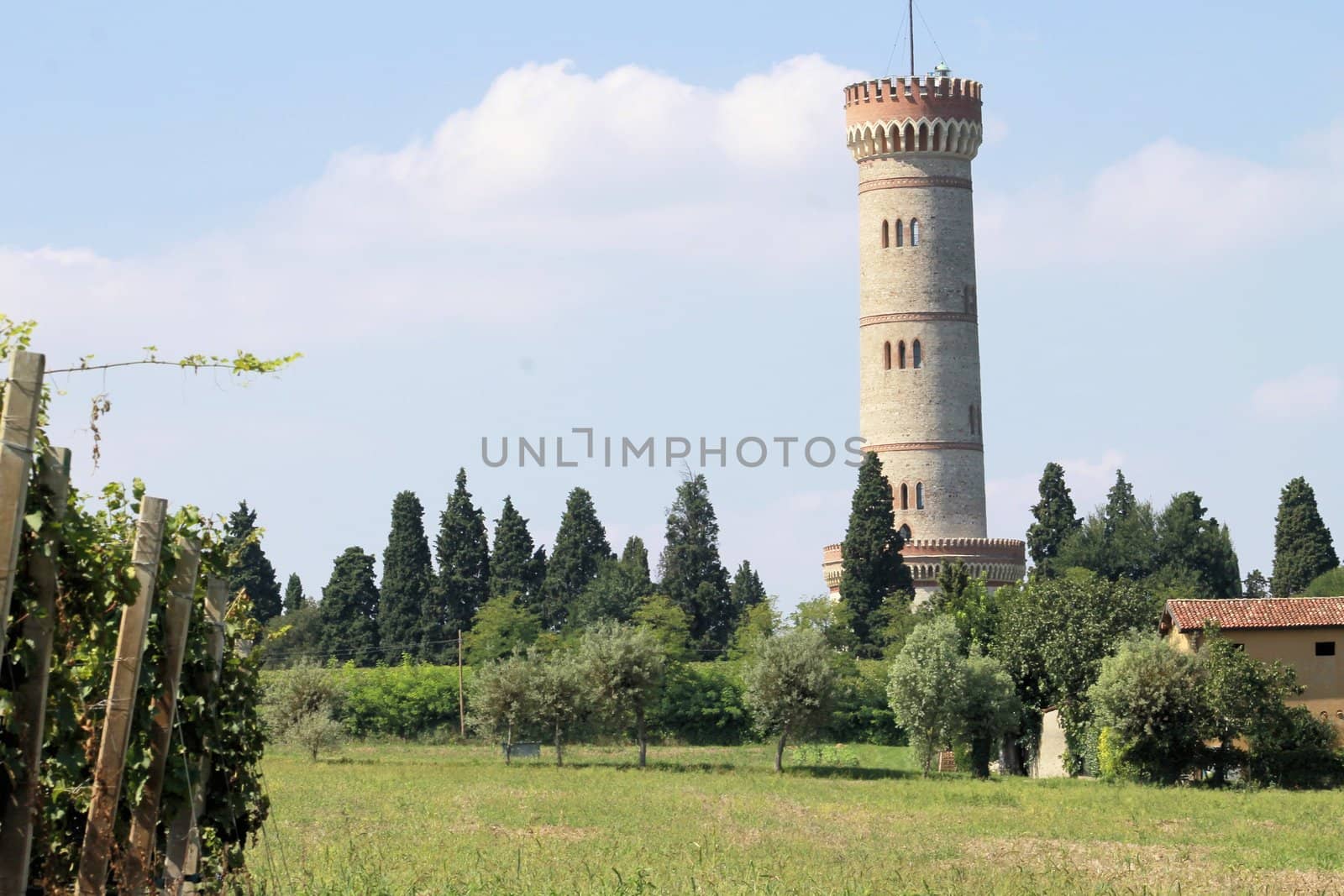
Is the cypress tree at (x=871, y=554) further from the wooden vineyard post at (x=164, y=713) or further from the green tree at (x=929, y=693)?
the wooden vineyard post at (x=164, y=713)

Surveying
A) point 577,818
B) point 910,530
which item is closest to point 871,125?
point 910,530

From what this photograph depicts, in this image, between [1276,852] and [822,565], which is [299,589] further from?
[1276,852]

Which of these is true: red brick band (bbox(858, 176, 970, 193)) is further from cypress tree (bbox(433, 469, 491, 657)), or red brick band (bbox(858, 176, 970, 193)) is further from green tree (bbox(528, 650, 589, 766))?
green tree (bbox(528, 650, 589, 766))

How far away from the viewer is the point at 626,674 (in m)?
50.3

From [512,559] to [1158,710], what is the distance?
1829 inches

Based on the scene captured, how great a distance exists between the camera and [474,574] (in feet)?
264

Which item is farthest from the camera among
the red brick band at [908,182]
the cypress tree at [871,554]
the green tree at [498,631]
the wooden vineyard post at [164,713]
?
the green tree at [498,631]

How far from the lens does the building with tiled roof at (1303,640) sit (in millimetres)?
→ 41500

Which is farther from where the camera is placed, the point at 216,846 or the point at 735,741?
the point at 735,741

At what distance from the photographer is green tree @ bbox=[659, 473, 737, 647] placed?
8256cm

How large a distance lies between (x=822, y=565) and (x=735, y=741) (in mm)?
15579

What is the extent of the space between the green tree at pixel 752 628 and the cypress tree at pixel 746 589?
15547 mm

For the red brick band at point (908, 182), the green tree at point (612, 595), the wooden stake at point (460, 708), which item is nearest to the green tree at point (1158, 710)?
the wooden stake at point (460, 708)

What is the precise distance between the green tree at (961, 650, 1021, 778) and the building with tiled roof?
632cm
